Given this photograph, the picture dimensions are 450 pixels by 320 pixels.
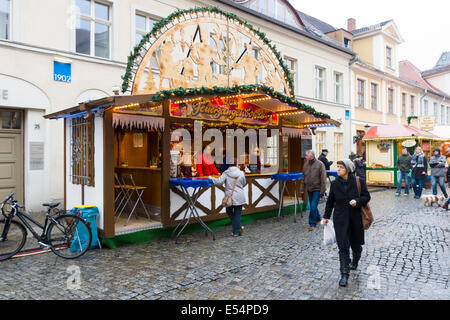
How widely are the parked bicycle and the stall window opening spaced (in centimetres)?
87

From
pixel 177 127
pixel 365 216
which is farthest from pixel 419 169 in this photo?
pixel 365 216

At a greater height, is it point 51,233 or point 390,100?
point 390,100

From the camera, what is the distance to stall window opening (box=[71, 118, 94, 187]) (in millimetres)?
6484

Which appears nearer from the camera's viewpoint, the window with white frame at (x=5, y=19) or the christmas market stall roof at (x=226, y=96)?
the christmas market stall roof at (x=226, y=96)

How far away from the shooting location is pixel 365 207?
181 inches

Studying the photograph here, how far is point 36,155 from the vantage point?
9.58m

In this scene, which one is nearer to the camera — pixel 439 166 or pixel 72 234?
pixel 72 234

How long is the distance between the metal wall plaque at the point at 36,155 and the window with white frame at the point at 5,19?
2.81 m

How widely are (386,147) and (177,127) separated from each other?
12.0 metres

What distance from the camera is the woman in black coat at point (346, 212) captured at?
446cm

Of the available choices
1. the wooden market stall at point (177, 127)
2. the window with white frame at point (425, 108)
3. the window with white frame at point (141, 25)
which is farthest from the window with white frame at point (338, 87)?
the window with white frame at point (425, 108)

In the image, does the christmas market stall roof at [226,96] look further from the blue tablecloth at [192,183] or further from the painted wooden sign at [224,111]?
the blue tablecloth at [192,183]

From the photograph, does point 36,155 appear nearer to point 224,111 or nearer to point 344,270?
point 224,111
